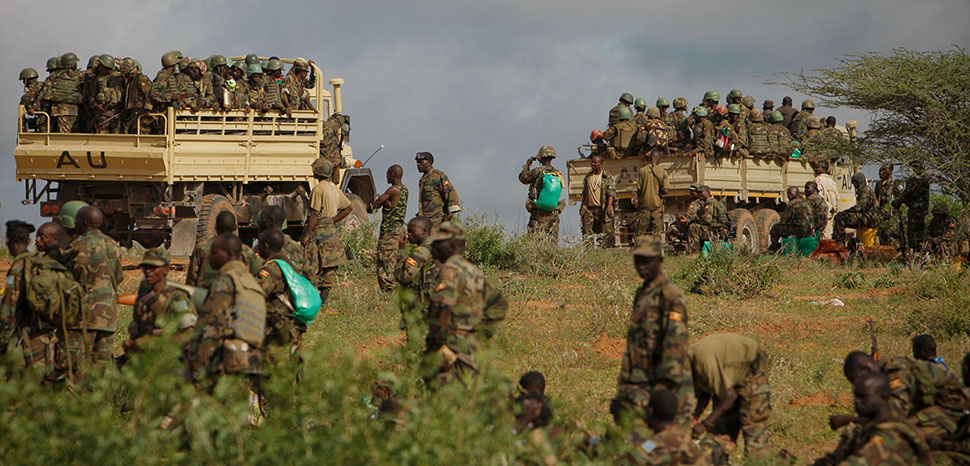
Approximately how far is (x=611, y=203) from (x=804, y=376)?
6906 millimetres

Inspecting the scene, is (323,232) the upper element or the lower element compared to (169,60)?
lower

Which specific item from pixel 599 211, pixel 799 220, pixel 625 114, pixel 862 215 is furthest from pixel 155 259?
pixel 862 215

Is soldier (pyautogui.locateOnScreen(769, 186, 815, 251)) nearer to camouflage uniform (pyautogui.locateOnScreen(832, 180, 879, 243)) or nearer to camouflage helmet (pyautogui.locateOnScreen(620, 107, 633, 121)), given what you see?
camouflage uniform (pyautogui.locateOnScreen(832, 180, 879, 243))

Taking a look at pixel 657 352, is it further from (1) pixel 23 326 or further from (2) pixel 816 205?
(2) pixel 816 205

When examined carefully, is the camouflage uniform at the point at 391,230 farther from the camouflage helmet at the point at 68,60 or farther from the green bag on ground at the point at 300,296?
the camouflage helmet at the point at 68,60

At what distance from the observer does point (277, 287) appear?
6.73 metres

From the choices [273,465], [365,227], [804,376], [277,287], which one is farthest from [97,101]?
[273,465]

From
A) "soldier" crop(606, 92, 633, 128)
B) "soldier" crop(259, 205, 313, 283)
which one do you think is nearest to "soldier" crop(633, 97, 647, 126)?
"soldier" crop(606, 92, 633, 128)

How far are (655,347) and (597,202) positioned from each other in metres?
10.1

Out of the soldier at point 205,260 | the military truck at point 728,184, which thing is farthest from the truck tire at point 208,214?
the soldier at point 205,260

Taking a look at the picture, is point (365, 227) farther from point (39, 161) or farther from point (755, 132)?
point (755, 132)

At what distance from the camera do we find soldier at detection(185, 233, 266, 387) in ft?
17.8

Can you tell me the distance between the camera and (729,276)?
12492 millimetres

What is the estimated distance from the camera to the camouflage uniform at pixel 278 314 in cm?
664
